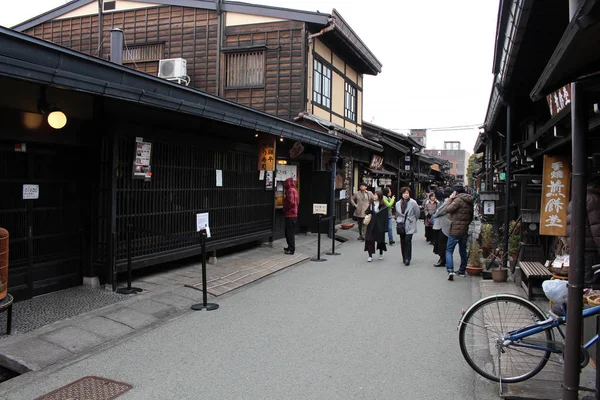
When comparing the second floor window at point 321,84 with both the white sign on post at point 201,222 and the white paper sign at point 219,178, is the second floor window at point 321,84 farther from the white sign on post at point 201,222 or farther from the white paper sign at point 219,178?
the white sign on post at point 201,222

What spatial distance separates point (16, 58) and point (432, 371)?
552 cm

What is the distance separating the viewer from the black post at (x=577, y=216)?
10.1 ft

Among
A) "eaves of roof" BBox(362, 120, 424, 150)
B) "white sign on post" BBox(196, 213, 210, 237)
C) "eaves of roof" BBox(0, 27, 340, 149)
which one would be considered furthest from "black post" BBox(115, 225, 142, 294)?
"eaves of roof" BBox(362, 120, 424, 150)

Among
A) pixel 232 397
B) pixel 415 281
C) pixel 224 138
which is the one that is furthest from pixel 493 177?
pixel 232 397

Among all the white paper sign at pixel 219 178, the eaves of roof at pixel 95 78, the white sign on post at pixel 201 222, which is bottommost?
the white sign on post at pixel 201 222

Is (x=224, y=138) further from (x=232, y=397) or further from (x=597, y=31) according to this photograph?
(x=597, y=31)

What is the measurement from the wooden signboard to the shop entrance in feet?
25.1

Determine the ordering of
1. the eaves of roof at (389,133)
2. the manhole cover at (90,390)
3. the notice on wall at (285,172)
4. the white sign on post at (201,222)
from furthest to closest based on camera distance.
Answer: the eaves of roof at (389,133) < the notice on wall at (285,172) < the white sign on post at (201,222) < the manhole cover at (90,390)

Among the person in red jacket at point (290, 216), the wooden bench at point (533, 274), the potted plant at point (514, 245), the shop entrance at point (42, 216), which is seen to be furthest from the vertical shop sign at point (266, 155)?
the wooden bench at point (533, 274)

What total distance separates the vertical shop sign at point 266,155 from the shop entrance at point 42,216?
512 centimetres

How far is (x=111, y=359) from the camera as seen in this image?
5078 millimetres

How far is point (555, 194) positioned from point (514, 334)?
3.67m

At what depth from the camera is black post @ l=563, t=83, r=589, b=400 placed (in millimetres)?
3080

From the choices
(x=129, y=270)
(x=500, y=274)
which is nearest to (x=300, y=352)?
(x=129, y=270)
